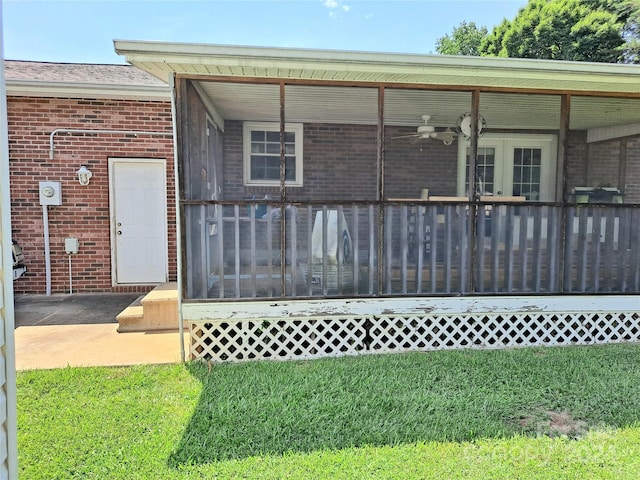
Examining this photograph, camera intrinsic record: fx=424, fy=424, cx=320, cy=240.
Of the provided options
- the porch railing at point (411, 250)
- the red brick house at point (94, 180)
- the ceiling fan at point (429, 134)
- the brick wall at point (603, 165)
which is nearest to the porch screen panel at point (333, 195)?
the porch railing at point (411, 250)

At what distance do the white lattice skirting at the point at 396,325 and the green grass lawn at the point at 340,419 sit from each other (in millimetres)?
280

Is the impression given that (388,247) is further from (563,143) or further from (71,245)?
(71,245)

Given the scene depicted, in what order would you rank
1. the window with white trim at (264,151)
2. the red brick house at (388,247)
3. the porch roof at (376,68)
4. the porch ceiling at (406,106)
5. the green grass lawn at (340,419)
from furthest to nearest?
the window with white trim at (264,151), the porch ceiling at (406,106), the red brick house at (388,247), the porch roof at (376,68), the green grass lawn at (340,419)

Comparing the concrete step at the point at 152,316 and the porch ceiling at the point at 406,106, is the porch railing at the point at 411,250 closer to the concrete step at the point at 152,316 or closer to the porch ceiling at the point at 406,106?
the concrete step at the point at 152,316

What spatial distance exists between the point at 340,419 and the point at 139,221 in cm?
501

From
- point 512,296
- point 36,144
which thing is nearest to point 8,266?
point 512,296

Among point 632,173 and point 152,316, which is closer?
point 152,316

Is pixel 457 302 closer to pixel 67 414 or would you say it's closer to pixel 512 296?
pixel 512 296

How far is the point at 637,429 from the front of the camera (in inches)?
112

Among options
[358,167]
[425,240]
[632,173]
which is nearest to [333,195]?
[358,167]

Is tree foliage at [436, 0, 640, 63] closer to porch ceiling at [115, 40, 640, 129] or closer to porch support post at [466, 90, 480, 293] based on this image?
porch ceiling at [115, 40, 640, 129]

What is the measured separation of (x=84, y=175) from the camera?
635 cm

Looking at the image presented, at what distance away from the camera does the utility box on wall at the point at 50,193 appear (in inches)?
247

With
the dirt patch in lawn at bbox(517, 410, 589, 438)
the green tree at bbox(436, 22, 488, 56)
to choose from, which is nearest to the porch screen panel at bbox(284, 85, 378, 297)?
the dirt patch in lawn at bbox(517, 410, 589, 438)
